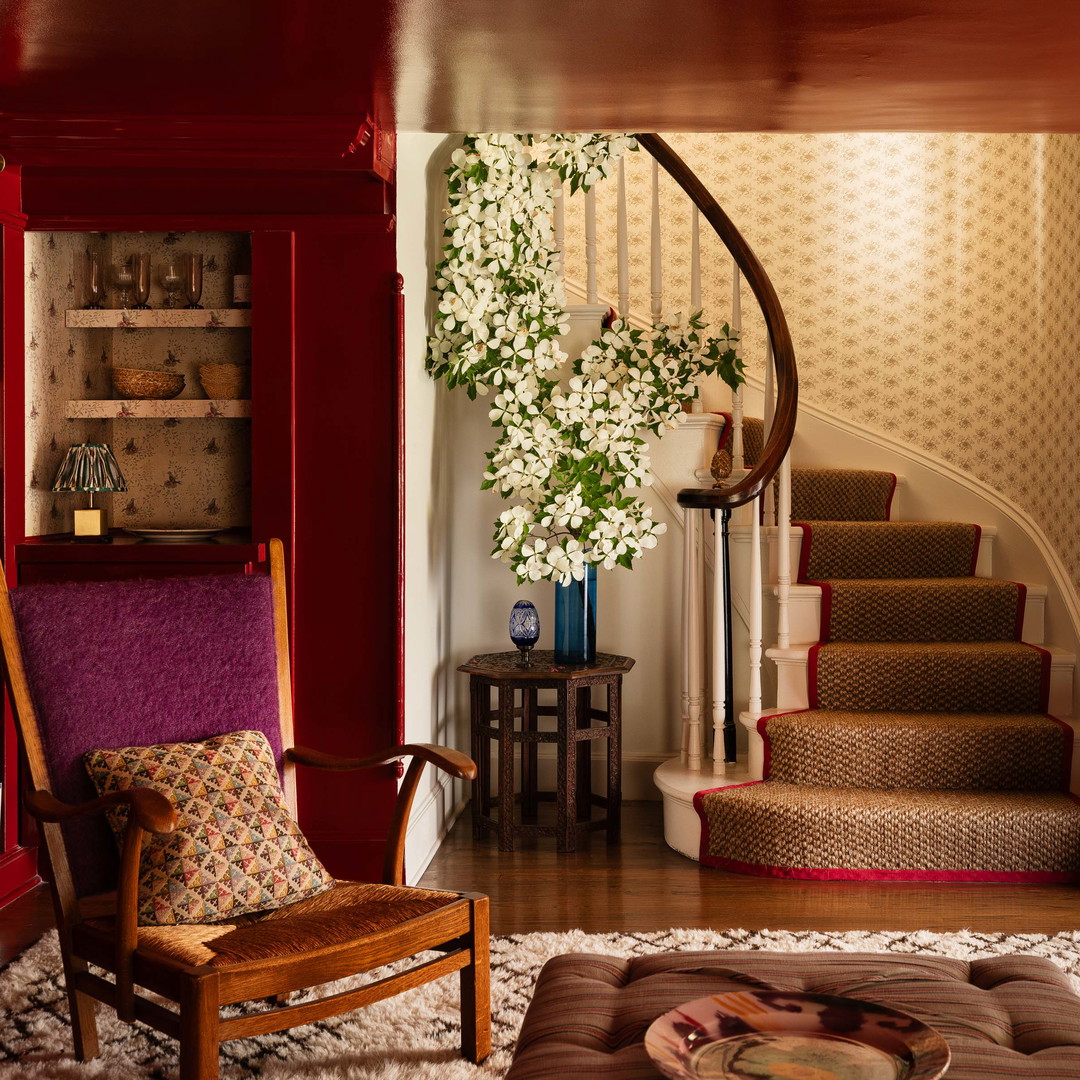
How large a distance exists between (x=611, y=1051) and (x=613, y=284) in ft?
13.7

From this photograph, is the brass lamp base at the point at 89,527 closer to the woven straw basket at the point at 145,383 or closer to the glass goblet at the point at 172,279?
the woven straw basket at the point at 145,383

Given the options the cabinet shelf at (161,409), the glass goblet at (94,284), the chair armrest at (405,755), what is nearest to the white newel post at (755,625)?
the chair armrest at (405,755)

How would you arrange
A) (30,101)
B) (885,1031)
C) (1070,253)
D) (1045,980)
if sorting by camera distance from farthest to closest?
(1070,253)
(30,101)
(1045,980)
(885,1031)

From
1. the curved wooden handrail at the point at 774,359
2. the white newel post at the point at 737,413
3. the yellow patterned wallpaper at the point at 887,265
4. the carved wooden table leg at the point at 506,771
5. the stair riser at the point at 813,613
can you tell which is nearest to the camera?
the curved wooden handrail at the point at 774,359

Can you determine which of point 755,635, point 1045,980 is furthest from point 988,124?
point 1045,980

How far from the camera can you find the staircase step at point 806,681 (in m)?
3.87

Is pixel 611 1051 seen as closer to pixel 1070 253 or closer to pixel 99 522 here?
pixel 99 522

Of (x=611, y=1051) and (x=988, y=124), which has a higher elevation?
(x=988, y=124)

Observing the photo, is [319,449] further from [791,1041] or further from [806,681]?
→ [791,1041]

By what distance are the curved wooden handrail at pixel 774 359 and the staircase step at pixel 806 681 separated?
636 mm

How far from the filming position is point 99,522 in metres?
3.32

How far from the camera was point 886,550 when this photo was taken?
4551mm

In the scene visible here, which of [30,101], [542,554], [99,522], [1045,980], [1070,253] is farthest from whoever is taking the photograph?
[1070,253]

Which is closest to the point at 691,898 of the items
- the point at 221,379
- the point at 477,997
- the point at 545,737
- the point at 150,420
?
the point at 545,737
